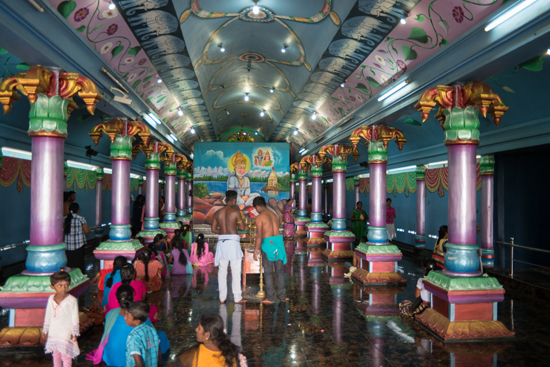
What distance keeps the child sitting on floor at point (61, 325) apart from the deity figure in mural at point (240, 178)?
1361 centimetres

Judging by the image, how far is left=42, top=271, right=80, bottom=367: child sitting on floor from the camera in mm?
3502

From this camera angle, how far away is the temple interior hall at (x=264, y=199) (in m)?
4.26

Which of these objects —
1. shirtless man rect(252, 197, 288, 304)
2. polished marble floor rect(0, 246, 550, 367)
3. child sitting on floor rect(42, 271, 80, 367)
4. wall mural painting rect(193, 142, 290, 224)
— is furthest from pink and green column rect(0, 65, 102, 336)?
wall mural painting rect(193, 142, 290, 224)

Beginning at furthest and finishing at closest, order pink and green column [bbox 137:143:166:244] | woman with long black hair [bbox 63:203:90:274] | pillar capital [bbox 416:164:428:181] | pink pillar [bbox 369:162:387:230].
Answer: pillar capital [bbox 416:164:428:181]
pink and green column [bbox 137:143:166:244]
pink pillar [bbox 369:162:387:230]
woman with long black hair [bbox 63:203:90:274]

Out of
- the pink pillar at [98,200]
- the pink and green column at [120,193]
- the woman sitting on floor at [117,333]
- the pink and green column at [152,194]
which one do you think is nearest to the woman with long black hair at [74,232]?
the pink and green column at [120,193]

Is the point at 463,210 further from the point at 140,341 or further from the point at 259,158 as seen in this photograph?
the point at 259,158

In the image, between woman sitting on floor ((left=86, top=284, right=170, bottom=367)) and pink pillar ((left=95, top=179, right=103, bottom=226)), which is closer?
woman sitting on floor ((left=86, top=284, right=170, bottom=367))

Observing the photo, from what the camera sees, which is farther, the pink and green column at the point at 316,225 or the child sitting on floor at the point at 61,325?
the pink and green column at the point at 316,225

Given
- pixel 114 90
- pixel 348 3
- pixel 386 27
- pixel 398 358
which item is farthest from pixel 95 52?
pixel 398 358

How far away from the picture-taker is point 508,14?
167 inches

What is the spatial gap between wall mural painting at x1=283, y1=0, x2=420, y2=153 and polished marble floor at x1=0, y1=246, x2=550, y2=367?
15.2 ft

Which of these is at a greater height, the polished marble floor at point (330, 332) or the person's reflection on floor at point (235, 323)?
the person's reflection on floor at point (235, 323)

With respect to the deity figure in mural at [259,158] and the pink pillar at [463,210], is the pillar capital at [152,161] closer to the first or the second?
the deity figure in mural at [259,158]

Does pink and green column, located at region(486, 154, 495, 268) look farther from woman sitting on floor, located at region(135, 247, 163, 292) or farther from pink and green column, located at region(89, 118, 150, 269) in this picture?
pink and green column, located at region(89, 118, 150, 269)
